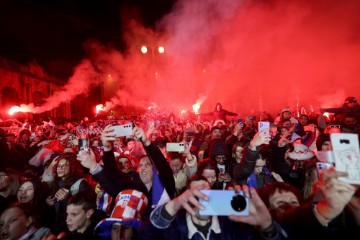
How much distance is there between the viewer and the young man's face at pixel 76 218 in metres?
2.82

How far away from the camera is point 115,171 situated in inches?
135

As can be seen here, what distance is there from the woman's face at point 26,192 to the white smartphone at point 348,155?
390 cm

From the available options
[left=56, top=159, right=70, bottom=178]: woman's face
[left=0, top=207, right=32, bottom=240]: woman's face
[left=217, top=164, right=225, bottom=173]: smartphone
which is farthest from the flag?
[left=56, top=159, right=70, bottom=178]: woman's face

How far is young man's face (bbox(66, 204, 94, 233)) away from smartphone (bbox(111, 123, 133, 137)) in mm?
906

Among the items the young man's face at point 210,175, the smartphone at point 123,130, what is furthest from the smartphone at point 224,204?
the young man's face at point 210,175

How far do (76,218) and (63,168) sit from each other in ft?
4.81

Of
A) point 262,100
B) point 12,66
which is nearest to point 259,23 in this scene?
point 262,100

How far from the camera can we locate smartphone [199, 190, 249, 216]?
166 centimetres

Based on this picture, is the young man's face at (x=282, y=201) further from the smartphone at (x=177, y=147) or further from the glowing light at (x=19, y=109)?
the glowing light at (x=19, y=109)

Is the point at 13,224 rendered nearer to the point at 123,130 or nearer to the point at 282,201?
the point at 123,130

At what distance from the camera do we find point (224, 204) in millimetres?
1672

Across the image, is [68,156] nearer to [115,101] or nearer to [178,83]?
[178,83]

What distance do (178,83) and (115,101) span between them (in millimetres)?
11028

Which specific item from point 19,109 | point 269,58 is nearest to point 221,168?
point 269,58
